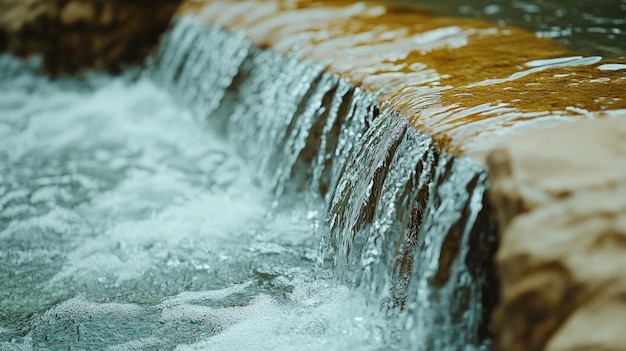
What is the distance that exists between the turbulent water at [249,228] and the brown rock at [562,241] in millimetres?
324

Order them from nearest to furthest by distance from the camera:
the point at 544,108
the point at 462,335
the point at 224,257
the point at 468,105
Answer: the point at 462,335
the point at 544,108
the point at 468,105
the point at 224,257

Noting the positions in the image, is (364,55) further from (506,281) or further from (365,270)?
(506,281)

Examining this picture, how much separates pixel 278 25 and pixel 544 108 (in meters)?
3.18

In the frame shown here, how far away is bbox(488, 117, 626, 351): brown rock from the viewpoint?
1737 millimetres

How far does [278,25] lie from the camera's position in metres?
5.32

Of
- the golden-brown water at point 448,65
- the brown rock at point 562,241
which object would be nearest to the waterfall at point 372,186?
the golden-brown water at point 448,65

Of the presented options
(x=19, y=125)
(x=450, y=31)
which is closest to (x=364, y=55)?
(x=450, y=31)

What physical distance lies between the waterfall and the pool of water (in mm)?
159

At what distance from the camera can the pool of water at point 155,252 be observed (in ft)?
9.32

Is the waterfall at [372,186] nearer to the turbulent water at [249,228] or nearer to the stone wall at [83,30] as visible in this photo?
the turbulent water at [249,228]

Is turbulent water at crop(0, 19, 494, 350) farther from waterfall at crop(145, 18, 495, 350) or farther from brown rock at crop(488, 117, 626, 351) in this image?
brown rock at crop(488, 117, 626, 351)

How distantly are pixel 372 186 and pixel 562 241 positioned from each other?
1.35 m

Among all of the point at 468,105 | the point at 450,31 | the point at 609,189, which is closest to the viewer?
the point at 609,189

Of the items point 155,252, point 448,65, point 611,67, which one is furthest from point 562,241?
point 155,252
